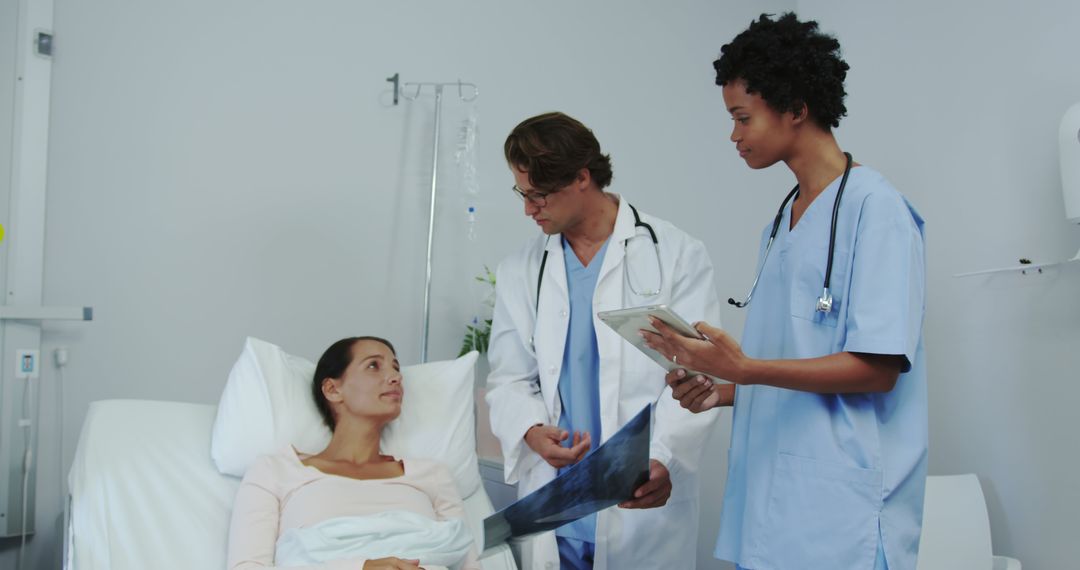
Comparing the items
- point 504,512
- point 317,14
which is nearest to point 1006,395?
point 504,512

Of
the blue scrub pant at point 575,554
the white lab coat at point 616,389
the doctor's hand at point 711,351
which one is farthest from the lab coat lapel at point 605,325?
the doctor's hand at point 711,351

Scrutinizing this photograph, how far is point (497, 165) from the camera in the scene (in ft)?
9.23

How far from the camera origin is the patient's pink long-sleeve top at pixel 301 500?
1.56 m

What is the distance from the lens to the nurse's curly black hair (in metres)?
1.21

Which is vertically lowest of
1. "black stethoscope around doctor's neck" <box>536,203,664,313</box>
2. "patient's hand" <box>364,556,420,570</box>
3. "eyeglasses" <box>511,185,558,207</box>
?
"patient's hand" <box>364,556,420,570</box>

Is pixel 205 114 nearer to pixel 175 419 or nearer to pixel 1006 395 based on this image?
pixel 175 419

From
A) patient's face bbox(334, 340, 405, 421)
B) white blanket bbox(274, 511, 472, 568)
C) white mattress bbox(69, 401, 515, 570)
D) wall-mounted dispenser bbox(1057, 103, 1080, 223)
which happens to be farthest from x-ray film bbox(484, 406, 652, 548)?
wall-mounted dispenser bbox(1057, 103, 1080, 223)

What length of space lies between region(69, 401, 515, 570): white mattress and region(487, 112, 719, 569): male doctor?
0.67 feet

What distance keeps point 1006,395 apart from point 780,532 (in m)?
1.66

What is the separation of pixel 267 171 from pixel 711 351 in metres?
1.71

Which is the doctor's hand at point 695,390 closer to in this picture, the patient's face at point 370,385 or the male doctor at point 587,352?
the male doctor at point 587,352

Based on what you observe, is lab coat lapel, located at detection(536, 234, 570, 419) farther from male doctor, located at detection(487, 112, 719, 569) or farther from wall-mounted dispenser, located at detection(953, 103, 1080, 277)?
wall-mounted dispenser, located at detection(953, 103, 1080, 277)

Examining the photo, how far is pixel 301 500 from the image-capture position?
1.64m

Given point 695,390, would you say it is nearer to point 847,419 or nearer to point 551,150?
point 847,419
